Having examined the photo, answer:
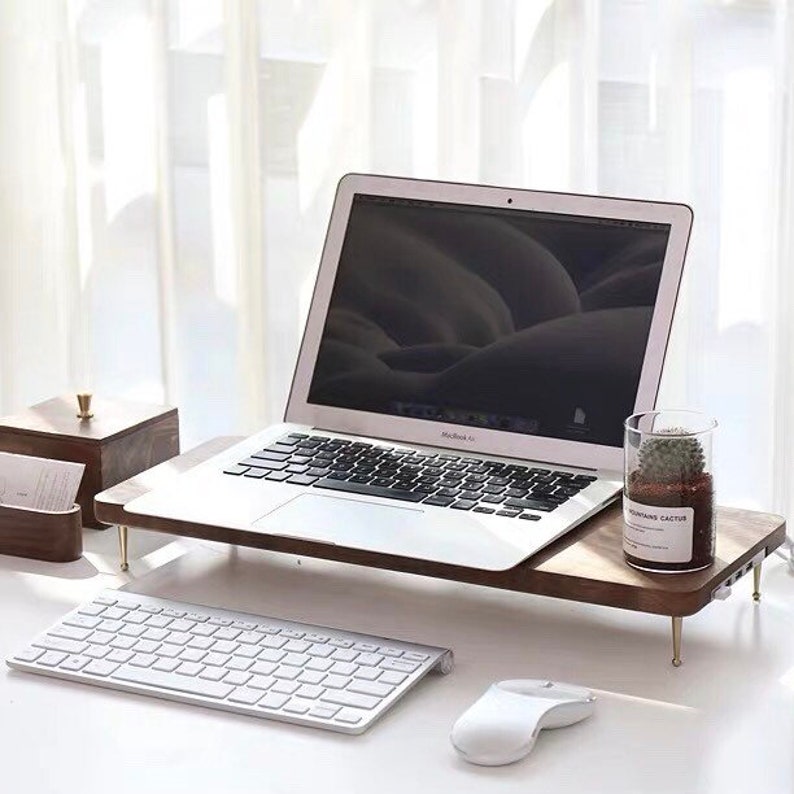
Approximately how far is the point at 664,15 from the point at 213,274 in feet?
2.64

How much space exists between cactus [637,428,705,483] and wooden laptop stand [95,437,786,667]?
Result: 0.08m

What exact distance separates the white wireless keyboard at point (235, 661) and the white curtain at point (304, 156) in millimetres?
1039

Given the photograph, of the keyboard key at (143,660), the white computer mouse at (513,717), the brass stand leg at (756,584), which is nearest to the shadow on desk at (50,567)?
the keyboard key at (143,660)

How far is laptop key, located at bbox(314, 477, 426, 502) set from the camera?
1.40 metres

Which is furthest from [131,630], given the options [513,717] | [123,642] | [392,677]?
[513,717]

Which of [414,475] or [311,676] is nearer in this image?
[311,676]

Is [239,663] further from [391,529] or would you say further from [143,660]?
[391,529]

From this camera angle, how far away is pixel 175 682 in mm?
1182

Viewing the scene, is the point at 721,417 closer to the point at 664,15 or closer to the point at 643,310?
the point at 664,15

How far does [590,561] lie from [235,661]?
0.99 feet

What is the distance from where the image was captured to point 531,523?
1327 mm

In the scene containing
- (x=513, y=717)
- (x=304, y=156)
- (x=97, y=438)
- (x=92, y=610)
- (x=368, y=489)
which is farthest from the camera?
(x=304, y=156)

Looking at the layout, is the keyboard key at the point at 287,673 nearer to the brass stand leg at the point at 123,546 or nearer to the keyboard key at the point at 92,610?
the keyboard key at the point at 92,610

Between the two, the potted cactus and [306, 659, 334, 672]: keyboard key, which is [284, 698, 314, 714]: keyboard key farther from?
the potted cactus
